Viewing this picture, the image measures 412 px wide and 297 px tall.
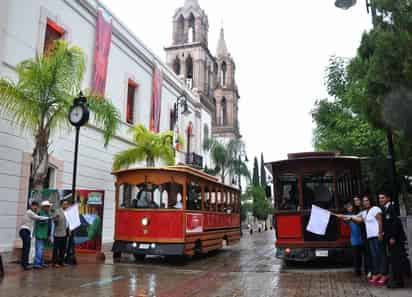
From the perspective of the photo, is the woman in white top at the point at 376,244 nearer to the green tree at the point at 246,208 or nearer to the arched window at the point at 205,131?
the arched window at the point at 205,131

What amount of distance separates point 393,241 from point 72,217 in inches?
315

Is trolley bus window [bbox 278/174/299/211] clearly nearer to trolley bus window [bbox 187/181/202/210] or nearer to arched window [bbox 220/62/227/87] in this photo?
trolley bus window [bbox 187/181/202/210]

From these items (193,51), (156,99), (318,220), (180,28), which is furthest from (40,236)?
(180,28)

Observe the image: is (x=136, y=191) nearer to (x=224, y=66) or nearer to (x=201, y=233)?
(x=201, y=233)

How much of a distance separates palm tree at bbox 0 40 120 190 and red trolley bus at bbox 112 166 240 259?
2362 millimetres

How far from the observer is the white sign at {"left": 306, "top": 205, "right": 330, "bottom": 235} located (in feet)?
33.7

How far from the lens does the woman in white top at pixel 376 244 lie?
838 centimetres

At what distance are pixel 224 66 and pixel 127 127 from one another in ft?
163

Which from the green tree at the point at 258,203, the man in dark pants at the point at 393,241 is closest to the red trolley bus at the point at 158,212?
the man in dark pants at the point at 393,241

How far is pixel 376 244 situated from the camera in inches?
338

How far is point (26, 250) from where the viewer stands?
34.0ft

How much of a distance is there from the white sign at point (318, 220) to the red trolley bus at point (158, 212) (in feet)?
11.9

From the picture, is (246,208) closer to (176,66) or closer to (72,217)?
(176,66)

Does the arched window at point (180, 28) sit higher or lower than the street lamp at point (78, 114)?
higher
